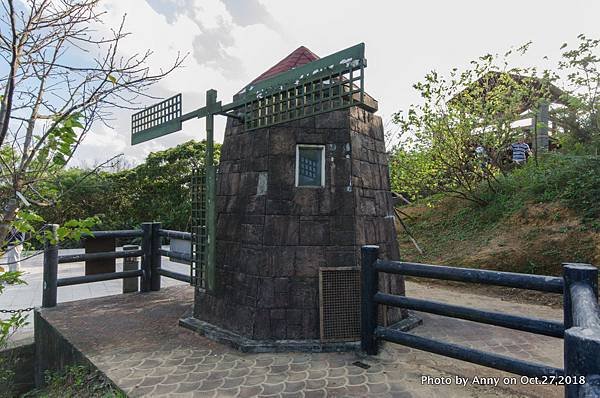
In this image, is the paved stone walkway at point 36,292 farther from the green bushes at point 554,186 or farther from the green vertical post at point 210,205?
the green bushes at point 554,186

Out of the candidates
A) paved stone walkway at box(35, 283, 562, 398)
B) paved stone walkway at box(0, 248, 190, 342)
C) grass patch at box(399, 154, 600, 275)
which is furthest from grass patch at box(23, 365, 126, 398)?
grass patch at box(399, 154, 600, 275)

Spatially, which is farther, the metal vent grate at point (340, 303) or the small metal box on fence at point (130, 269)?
the small metal box on fence at point (130, 269)

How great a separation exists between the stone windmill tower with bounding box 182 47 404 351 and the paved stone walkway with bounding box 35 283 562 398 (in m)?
0.30

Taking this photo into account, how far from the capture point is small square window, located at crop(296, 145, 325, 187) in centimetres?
394

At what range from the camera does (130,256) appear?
5.91 m

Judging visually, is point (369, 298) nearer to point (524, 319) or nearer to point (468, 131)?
point (524, 319)

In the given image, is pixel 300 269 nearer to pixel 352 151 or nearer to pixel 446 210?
pixel 352 151

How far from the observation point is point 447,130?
28.2 ft

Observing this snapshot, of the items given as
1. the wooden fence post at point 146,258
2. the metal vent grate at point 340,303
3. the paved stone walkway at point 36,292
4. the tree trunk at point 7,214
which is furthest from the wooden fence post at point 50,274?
the metal vent grate at point 340,303

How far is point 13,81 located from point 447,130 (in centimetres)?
847

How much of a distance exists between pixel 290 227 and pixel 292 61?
222 centimetres

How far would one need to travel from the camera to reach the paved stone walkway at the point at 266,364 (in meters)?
2.82

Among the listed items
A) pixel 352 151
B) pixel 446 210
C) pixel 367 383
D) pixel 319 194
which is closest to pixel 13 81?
pixel 319 194

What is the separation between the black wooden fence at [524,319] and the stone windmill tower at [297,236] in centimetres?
43
